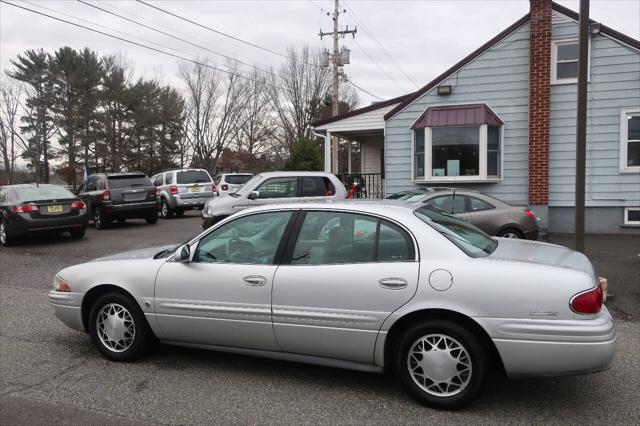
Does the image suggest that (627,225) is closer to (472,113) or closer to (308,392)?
(472,113)

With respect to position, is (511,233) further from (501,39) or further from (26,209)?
(26,209)

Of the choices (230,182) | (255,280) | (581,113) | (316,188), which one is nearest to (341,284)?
(255,280)

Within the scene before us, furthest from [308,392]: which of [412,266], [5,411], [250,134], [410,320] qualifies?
[250,134]

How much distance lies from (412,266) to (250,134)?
4502cm

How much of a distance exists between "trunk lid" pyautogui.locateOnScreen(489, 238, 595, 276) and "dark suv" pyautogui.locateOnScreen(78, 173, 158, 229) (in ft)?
41.2

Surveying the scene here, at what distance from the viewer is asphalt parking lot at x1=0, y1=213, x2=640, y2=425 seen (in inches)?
138

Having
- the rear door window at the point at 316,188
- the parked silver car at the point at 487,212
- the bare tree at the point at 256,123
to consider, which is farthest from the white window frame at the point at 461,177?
the bare tree at the point at 256,123

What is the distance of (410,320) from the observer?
3654 millimetres

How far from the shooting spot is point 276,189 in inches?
425

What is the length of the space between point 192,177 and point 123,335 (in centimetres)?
1464

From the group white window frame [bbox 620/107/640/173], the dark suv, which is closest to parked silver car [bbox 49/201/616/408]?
white window frame [bbox 620/107/640/173]

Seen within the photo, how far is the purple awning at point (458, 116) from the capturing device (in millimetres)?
12611

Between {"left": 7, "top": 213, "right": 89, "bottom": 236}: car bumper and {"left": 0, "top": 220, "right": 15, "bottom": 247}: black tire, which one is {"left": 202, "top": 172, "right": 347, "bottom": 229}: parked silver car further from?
{"left": 0, "top": 220, "right": 15, "bottom": 247}: black tire

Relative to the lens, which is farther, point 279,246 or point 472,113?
point 472,113
